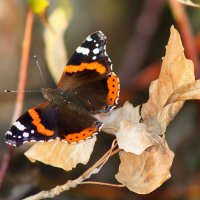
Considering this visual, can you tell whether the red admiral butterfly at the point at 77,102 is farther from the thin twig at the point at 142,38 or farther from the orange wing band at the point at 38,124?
the thin twig at the point at 142,38

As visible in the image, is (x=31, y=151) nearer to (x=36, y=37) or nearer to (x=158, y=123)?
(x=158, y=123)

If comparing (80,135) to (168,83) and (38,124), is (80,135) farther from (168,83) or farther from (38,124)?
(168,83)

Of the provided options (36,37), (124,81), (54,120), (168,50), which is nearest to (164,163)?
(168,50)

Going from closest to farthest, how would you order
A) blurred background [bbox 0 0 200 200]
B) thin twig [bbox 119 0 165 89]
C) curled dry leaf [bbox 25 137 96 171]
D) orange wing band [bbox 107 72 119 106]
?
curled dry leaf [bbox 25 137 96 171] → orange wing band [bbox 107 72 119 106] → blurred background [bbox 0 0 200 200] → thin twig [bbox 119 0 165 89]

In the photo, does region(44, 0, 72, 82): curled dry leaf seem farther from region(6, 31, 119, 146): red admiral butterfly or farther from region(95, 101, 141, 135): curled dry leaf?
region(95, 101, 141, 135): curled dry leaf

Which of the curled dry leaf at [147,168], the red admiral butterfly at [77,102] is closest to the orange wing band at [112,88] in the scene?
the red admiral butterfly at [77,102]

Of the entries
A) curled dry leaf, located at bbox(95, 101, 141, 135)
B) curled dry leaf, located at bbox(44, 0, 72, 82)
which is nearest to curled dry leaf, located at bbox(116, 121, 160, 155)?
curled dry leaf, located at bbox(95, 101, 141, 135)
